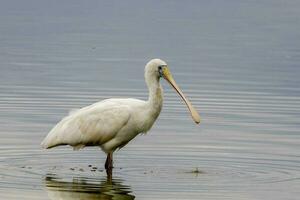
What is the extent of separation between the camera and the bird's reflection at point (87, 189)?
1856 centimetres

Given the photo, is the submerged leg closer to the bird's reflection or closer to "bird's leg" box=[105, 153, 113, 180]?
"bird's leg" box=[105, 153, 113, 180]

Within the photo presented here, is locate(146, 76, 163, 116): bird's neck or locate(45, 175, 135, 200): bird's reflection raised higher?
locate(146, 76, 163, 116): bird's neck

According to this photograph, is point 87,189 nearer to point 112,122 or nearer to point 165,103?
point 112,122

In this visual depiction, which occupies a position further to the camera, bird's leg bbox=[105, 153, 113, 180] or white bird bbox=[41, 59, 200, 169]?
white bird bbox=[41, 59, 200, 169]

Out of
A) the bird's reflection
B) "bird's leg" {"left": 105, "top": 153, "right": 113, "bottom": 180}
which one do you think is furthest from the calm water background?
"bird's leg" {"left": 105, "top": 153, "right": 113, "bottom": 180}

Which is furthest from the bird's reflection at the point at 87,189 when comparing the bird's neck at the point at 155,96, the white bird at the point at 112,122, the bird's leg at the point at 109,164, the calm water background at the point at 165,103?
the bird's neck at the point at 155,96

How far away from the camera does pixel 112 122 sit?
20.9 metres

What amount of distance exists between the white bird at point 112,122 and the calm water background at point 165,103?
39 cm

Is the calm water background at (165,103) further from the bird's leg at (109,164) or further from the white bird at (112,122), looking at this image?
the white bird at (112,122)

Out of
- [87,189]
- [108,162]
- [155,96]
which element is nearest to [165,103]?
[155,96]

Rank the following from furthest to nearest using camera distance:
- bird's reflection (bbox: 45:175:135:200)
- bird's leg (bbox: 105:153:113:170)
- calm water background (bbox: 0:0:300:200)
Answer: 1. bird's leg (bbox: 105:153:113:170)
2. calm water background (bbox: 0:0:300:200)
3. bird's reflection (bbox: 45:175:135:200)

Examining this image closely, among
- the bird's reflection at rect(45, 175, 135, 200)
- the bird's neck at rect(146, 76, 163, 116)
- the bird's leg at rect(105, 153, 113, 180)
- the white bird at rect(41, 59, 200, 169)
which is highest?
the bird's neck at rect(146, 76, 163, 116)

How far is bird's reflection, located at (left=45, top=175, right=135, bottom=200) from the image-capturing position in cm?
1856

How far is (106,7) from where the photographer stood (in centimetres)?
6706
